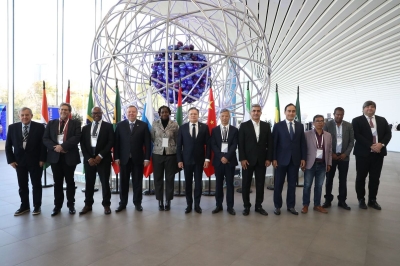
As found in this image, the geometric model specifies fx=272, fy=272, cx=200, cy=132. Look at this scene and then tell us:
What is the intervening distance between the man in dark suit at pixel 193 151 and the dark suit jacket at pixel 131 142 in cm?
50

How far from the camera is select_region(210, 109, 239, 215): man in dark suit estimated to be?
12.4 feet

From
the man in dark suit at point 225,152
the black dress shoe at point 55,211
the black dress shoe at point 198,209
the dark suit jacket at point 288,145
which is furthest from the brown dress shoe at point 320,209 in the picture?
the black dress shoe at point 55,211

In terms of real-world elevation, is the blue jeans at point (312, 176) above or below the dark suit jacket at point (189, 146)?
below

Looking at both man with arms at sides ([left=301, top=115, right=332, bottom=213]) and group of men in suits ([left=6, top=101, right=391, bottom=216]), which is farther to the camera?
man with arms at sides ([left=301, top=115, right=332, bottom=213])

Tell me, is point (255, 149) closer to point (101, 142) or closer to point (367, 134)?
point (367, 134)

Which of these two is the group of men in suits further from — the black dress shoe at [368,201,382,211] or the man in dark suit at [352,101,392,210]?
the black dress shoe at [368,201,382,211]

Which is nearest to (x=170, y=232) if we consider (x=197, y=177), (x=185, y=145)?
(x=197, y=177)

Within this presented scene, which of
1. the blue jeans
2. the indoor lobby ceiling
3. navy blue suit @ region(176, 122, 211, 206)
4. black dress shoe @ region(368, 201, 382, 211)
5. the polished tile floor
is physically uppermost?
the indoor lobby ceiling

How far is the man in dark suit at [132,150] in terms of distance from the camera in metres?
3.85

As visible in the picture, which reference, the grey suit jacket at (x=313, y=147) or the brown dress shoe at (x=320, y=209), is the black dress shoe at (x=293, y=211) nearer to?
the brown dress shoe at (x=320, y=209)

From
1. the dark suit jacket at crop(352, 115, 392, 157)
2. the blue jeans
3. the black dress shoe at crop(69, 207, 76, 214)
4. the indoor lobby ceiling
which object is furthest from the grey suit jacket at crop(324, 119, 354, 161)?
the indoor lobby ceiling

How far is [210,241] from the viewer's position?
291 cm

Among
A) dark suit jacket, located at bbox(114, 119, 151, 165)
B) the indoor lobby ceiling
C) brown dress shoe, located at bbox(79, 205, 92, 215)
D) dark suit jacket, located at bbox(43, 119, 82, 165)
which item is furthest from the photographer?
the indoor lobby ceiling

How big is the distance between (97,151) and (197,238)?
71.8 inches
